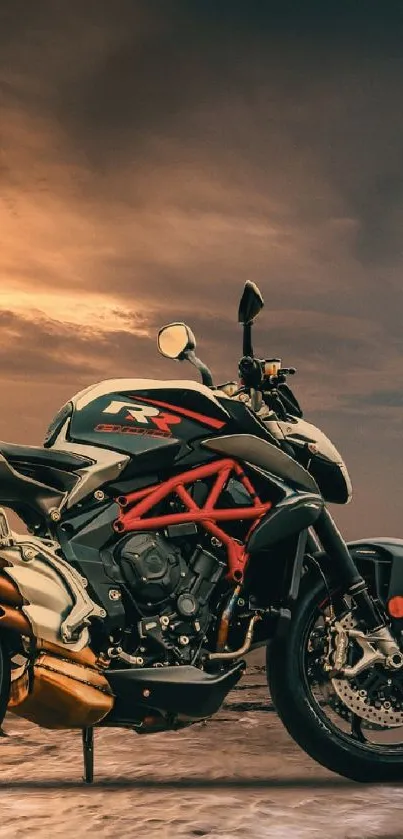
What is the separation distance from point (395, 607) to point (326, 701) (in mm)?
594

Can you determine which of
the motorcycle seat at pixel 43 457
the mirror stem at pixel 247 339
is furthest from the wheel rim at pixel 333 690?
the motorcycle seat at pixel 43 457

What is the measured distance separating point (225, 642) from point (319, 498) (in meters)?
0.86

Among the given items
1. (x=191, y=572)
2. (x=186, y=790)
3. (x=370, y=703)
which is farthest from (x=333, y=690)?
(x=191, y=572)

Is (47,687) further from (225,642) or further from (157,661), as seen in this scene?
(225,642)

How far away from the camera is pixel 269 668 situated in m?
5.85

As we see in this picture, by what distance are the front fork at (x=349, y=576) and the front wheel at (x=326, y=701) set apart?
127mm

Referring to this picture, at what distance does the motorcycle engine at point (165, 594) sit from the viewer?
535 centimetres

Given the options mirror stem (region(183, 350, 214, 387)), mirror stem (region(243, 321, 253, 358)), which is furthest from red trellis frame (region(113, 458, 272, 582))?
mirror stem (region(243, 321, 253, 358))

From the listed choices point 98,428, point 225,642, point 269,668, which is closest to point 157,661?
point 225,642

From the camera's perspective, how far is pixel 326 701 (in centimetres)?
585

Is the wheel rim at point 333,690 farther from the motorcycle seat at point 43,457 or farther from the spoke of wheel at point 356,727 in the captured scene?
the motorcycle seat at point 43,457

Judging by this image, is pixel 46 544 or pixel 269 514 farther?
pixel 269 514

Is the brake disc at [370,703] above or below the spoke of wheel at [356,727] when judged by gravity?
above

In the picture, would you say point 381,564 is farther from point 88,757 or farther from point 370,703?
point 88,757
